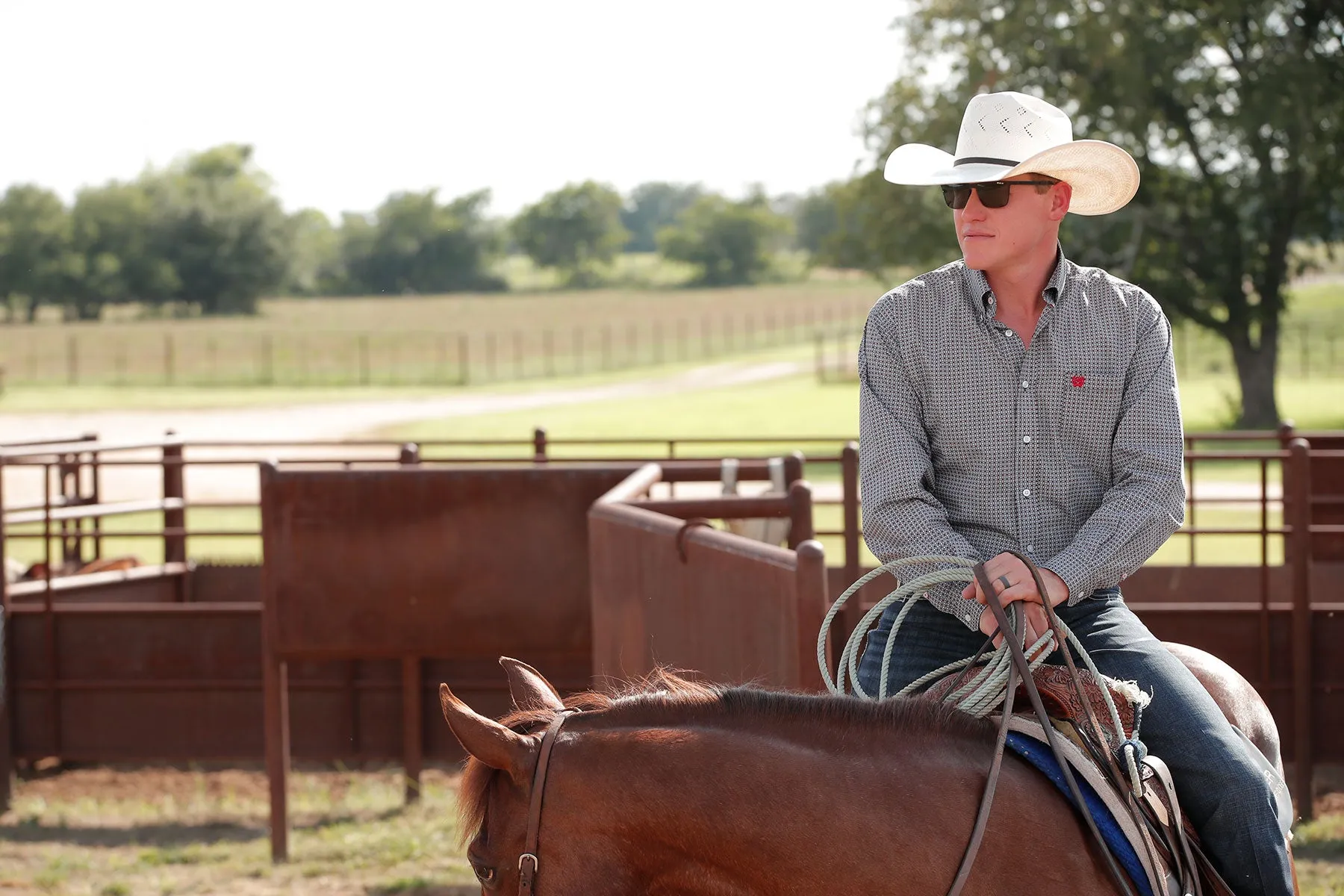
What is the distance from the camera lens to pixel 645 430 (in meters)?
30.9

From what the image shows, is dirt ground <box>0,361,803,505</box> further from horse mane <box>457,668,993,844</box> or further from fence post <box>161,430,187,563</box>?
horse mane <box>457,668,993,844</box>

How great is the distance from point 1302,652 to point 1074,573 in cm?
528

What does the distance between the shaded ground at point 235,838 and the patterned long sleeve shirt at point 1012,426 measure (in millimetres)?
3570

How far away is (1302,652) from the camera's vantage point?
23.6 feet

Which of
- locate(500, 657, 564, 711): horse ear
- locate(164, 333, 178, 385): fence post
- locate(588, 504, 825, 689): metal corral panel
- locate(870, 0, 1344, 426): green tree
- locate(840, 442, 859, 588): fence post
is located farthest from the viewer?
locate(164, 333, 178, 385): fence post

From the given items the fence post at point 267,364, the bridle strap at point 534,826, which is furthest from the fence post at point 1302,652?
the fence post at point 267,364

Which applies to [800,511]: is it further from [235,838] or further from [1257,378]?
[1257,378]

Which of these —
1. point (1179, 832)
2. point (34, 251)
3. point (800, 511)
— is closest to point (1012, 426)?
point (1179, 832)

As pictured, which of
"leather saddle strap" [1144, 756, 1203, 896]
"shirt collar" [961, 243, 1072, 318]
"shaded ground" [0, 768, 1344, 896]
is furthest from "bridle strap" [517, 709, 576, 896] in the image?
"shaded ground" [0, 768, 1344, 896]

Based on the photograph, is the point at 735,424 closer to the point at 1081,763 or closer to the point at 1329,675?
the point at 1329,675

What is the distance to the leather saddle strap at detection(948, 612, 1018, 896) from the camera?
2.09m

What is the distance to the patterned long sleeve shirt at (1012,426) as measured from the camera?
2.64 m

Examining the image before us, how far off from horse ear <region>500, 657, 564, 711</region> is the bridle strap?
151 millimetres

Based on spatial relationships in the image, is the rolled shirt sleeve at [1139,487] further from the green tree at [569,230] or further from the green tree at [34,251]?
the green tree at [569,230]
